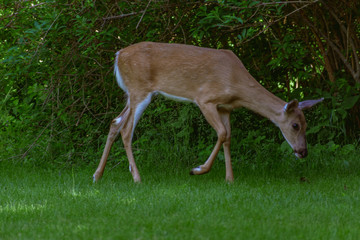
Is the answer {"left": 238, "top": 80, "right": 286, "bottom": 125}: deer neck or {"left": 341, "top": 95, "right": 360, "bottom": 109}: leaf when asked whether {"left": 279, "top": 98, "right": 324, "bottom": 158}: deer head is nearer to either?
{"left": 238, "top": 80, "right": 286, "bottom": 125}: deer neck

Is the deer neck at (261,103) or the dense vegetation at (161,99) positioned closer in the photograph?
the deer neck at (261,103)

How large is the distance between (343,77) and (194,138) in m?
2.39

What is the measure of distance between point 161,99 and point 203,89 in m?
2.17

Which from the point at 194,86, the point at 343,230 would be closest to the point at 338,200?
the point at 343,230

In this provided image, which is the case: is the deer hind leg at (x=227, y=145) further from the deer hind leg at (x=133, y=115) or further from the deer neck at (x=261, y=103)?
the deer hind leg at (x=133, y=115)

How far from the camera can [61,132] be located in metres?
9.01

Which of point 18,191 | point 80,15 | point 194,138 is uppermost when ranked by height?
point 80,15

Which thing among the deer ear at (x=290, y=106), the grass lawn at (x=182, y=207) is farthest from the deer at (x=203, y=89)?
the grass lawn at (x=182, y=207)

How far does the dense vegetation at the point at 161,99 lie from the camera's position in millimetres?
8188

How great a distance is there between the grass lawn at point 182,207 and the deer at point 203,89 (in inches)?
18.9

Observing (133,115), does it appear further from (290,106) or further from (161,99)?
(161,99)

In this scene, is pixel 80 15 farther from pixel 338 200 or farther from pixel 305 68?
pixel 338 200

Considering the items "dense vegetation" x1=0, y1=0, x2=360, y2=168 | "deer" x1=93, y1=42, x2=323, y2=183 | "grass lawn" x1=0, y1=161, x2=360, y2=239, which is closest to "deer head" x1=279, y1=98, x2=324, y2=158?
"deer" x1=93, y1=42, x2=323, y2=183


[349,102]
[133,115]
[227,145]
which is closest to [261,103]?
[227,145]
